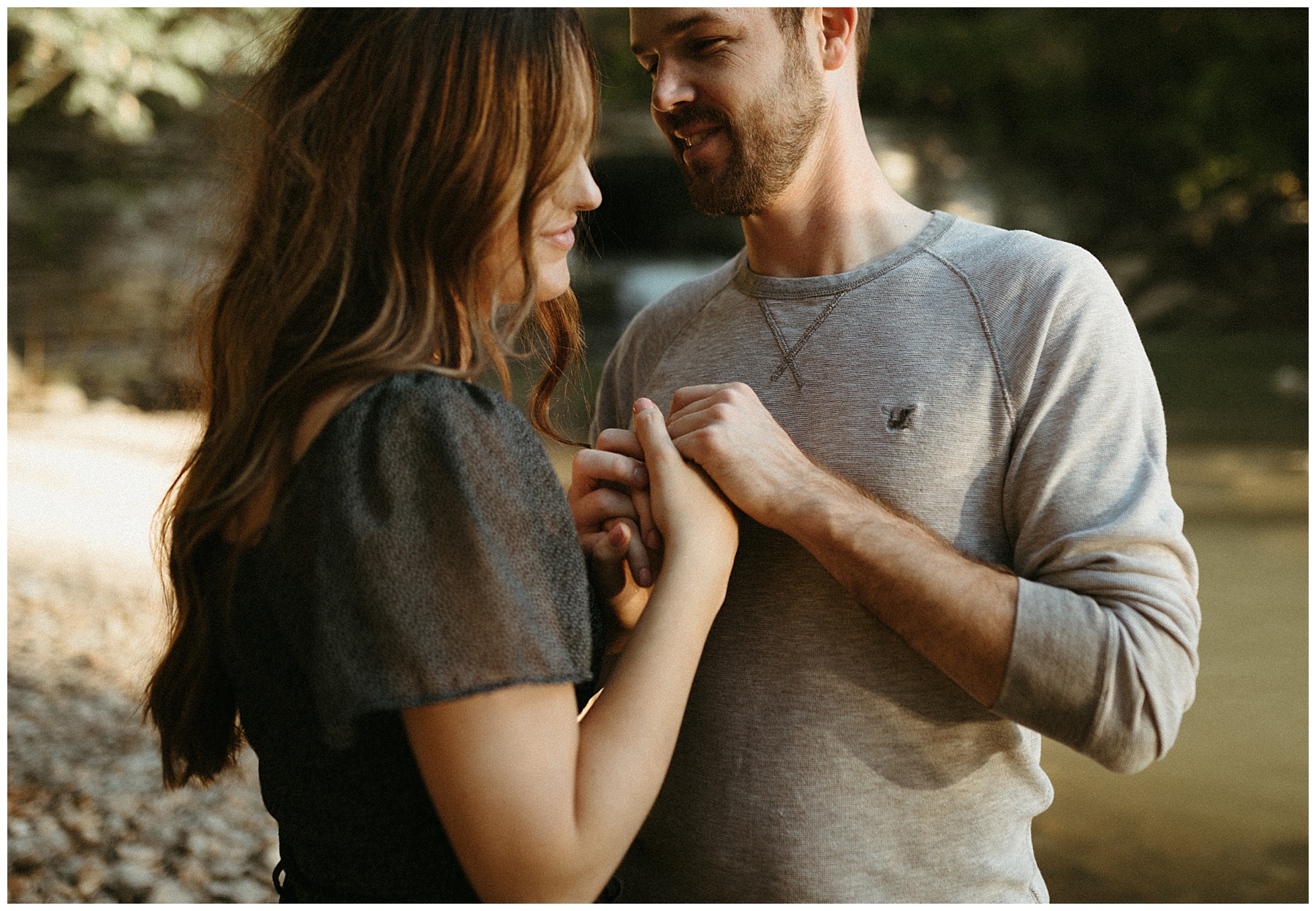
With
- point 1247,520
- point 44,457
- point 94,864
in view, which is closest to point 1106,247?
point 1247,520

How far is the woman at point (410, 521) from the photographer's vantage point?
109 cm

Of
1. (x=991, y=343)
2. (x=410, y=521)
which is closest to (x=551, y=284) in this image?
(x=410, y=521)

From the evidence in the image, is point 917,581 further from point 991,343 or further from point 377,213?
point 377,213

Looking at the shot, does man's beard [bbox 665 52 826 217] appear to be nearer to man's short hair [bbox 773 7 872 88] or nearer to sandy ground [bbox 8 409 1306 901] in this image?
man's short hair [bbox 773 7 872 88]

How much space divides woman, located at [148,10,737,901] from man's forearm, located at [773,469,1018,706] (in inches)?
5.2

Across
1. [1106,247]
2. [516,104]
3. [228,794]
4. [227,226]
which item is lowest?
[228,794]

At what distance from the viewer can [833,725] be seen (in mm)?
1492

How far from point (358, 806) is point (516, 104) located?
0.88 metres

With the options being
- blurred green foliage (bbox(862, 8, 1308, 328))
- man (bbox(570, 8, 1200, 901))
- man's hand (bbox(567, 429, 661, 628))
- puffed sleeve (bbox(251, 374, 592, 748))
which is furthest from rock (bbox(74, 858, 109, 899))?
blurred green foliage (bbox(862, 8, 1308, 328))

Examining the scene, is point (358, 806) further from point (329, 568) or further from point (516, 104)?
point (516, 104)

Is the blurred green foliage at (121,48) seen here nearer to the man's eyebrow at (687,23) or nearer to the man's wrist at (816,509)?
the man's eyebrow at (687,23)

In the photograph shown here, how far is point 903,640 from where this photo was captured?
4.93 ft

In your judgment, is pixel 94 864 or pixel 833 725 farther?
pixel 94 864

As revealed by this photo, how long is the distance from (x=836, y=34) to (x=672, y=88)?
0.31 meters
